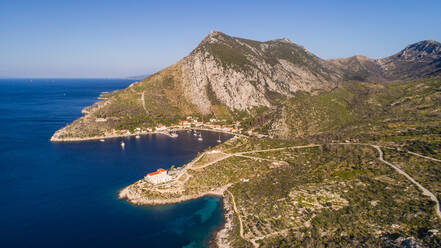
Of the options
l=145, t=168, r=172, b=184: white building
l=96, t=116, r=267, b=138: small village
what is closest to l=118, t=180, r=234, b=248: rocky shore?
l=145, t=168, r=172, b=184: white building

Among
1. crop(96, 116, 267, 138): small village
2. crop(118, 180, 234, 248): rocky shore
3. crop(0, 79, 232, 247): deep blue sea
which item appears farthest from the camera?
crop(96, 116, 267, 138): small village

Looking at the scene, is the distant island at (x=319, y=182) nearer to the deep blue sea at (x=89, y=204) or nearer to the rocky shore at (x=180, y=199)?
the rocky shore at (x=180, y=199)

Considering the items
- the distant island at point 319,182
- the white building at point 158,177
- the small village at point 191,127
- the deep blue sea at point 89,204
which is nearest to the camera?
the distant island at point 319,182

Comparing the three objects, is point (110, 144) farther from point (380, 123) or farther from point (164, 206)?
point (380, 123)

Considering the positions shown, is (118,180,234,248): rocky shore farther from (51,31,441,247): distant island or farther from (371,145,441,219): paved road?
(371,145,441,219): paved road

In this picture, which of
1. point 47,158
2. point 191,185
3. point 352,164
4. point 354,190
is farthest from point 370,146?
point 47,158

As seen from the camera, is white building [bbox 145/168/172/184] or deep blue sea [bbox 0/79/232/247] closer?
deep blue sea [bbox 0/79/232/247]

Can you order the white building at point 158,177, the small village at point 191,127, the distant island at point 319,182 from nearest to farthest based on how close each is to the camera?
the distant island at point 319,182
the white building at point 158,177
the small village at point 191,127

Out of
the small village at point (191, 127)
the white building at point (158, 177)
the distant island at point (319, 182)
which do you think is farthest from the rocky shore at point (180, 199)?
the small village at point (191, 127)
